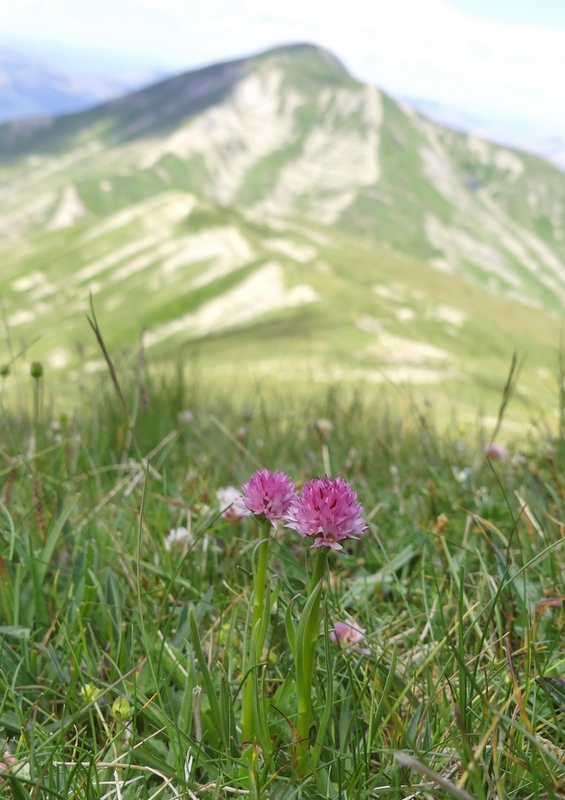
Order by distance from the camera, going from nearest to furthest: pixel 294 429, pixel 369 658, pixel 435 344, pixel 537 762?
pixel 537 762 < pixel 369 658 < pixel 294 429 < pixel 435 344

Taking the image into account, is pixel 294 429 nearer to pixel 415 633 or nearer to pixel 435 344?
pixel 415 633

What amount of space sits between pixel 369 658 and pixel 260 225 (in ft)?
307

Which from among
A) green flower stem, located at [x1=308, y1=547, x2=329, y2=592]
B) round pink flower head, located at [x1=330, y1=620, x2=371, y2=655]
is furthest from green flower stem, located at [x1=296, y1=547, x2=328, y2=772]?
round pink flower head, located at [x1=330, y1=620, x2=371, y2=655]

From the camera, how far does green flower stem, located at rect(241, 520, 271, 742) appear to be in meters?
1.32

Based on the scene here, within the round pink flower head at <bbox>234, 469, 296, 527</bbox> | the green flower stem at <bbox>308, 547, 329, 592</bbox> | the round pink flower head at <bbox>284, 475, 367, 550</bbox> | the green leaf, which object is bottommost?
the green leaf

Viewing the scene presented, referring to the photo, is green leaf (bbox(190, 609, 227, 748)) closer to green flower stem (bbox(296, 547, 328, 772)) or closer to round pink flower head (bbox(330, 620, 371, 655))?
green flower stem (bbox(296, 547, 328, 772))

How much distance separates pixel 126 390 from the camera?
4480 millimetres

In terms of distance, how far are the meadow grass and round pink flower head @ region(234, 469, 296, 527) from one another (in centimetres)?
14

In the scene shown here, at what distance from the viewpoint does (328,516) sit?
1.19 m

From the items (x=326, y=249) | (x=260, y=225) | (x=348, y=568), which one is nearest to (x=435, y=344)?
→ (x=326, y=249)

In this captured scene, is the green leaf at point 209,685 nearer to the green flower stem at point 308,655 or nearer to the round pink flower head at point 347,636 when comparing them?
the green flower stem at point 308,655

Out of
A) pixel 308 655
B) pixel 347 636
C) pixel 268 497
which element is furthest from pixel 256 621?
pixel 347 636

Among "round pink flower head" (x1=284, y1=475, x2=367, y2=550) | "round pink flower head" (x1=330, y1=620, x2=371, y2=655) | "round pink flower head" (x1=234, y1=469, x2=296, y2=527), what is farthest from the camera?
"round pink flower head" (x1=330, y1=620, x2=371, y2=655)

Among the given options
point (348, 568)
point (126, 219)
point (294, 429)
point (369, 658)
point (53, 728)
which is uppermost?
point (369, 658)
